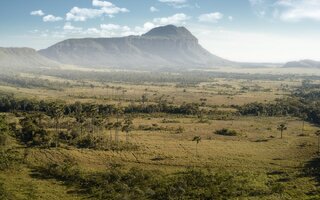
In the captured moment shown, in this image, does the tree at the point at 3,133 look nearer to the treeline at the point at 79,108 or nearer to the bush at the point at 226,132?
the treeline at the point at 79,108

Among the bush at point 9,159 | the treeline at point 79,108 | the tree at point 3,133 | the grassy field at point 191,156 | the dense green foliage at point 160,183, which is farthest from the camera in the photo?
the treeline at point 79,108

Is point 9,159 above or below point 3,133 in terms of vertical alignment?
below

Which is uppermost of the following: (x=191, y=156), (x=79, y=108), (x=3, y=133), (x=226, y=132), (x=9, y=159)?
(x=79, y=108)

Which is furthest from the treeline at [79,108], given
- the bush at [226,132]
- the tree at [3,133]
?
the bush at [226,132]

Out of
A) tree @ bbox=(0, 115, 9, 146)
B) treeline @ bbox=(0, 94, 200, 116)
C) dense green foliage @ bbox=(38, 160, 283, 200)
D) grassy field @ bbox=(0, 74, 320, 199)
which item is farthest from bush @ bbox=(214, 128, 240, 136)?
tree @ bbox=(0, 115, 9, 146)

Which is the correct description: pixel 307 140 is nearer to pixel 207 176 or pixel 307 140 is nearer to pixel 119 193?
pixel 207 176

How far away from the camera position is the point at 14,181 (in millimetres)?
86625

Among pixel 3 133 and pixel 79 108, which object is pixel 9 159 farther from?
pixel 79 108

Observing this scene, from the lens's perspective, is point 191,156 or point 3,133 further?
point 3,133

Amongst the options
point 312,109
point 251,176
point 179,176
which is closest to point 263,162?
point 251,176

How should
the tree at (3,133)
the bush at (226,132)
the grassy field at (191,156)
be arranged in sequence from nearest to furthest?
the grassy field at (191,156), the tree at (3,133), the bush at (226,132)

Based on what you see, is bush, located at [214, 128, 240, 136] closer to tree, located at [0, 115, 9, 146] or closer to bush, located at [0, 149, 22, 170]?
bush, located at [0, 149, 22, 170]

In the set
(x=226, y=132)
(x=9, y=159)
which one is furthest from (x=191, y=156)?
(x=9, y=159)

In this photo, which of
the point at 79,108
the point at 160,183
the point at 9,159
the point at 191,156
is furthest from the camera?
the point at 79,108
